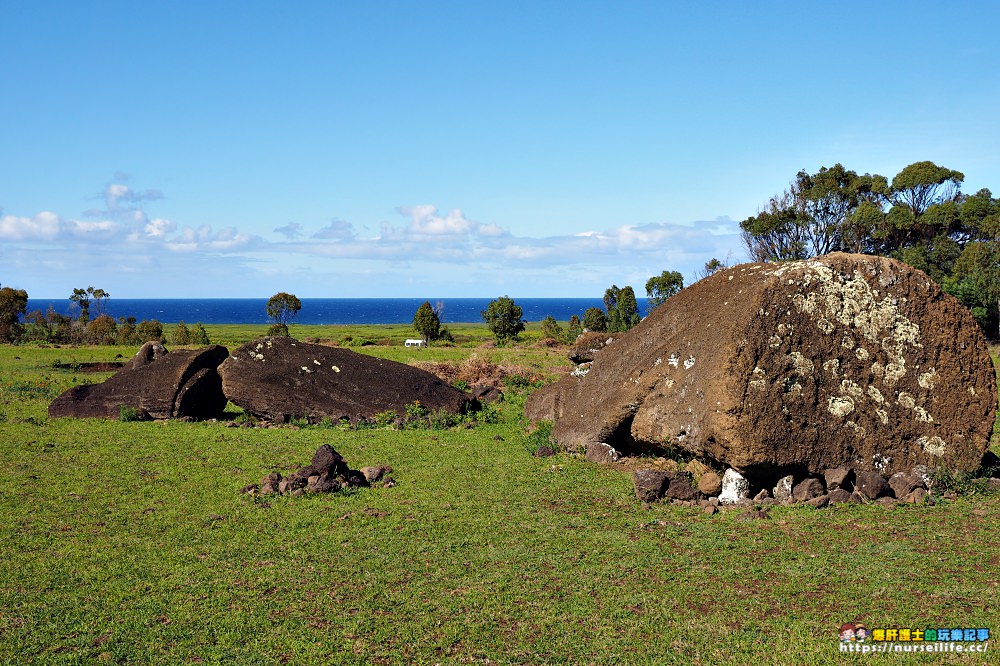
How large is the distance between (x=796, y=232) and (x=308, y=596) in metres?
68.6

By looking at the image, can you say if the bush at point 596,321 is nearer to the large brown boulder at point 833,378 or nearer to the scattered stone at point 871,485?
the large brown boulder at point 833,378

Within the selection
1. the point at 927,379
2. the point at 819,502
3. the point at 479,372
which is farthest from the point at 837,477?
the point at 479,372

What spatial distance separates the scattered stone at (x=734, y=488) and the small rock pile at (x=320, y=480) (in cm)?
590

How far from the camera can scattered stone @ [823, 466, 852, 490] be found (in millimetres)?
11664

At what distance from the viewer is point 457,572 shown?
877cm

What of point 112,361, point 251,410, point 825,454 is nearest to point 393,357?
point 112,361

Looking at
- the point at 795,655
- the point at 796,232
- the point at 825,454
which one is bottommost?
the point at 795,655

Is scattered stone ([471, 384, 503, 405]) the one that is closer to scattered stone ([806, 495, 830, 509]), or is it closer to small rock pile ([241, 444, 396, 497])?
small rock pile ([241, 444, 396, 497])

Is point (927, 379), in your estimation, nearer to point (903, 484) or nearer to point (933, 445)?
point (933, 445)

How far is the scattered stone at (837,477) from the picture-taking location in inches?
459

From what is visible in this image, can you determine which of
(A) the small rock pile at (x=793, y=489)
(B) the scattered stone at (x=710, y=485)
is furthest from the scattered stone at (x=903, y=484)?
(B) the scattered stone at (x=710, y=485)

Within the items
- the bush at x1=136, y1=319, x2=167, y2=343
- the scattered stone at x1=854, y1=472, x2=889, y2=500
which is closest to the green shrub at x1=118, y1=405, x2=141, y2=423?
the scattered stone at x1=854, y1=472, x2=889, y2=500

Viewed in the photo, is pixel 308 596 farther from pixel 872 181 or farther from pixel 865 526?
pixel 872 181

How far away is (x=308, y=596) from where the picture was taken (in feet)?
26.7
